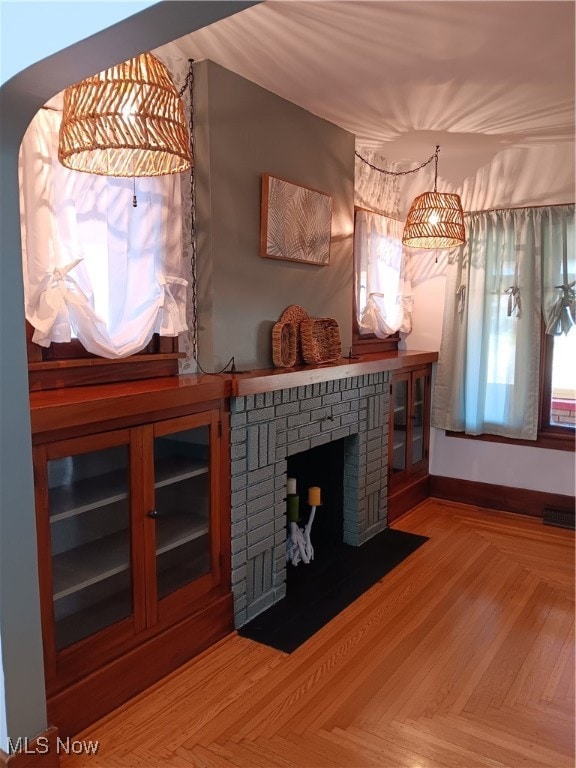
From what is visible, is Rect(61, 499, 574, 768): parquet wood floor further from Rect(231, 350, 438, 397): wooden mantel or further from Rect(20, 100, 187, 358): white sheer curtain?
Rect(20, 100, 187, 358): white sheer curtain

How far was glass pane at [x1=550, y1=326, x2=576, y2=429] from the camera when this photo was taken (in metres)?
4.04

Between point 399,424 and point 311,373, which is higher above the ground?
point 311,373

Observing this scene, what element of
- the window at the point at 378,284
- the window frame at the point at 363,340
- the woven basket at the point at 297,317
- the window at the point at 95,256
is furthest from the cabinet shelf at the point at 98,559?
the window at the point at 378,284

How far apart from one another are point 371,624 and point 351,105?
253cm

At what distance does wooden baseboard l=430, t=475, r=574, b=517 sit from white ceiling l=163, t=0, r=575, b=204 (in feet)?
7.62

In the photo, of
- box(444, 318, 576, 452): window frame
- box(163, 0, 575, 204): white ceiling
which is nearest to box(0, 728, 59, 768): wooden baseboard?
box(163, 0, 575, 204): white ceiling

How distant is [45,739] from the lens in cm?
182

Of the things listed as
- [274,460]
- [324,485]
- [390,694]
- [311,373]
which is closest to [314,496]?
[324,485]

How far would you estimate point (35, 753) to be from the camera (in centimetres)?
180

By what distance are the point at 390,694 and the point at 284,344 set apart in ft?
5.37

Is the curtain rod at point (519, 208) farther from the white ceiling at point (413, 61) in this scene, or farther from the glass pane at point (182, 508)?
the glass pane at point (182, 508)

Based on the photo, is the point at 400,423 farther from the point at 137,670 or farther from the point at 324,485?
the point at 137,670

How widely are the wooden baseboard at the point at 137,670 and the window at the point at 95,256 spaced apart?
1.11m

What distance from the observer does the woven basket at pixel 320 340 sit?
126 inches
